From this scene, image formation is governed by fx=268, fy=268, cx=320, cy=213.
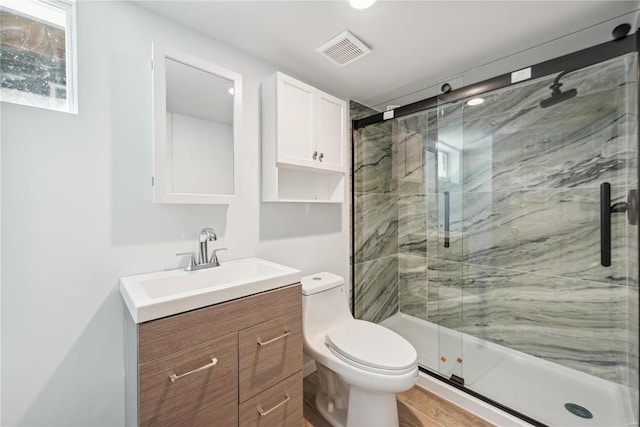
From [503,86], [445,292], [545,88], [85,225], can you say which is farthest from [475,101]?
[85,225]

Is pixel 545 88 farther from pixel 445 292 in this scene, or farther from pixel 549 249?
pixel 445 292

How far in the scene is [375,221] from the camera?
2.58 m

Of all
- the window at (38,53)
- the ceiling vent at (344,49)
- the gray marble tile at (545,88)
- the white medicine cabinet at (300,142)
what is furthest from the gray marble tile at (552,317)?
the window at (38,53)

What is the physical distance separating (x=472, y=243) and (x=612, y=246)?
786 millimetres

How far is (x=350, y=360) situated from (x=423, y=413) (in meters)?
0.71

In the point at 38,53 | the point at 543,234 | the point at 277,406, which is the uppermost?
the point at 38,53

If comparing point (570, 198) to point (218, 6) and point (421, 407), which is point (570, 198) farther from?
point (218, 6)

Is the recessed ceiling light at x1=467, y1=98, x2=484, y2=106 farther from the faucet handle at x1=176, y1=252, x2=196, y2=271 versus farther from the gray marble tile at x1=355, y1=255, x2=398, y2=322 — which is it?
the faucet handle at x1=176, y1=252, x2=196, y2=271

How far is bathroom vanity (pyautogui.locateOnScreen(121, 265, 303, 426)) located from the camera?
2.99 feet

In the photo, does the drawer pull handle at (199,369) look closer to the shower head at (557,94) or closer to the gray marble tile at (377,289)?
the gray marble tile at (377,289)

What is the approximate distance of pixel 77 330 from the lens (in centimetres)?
114

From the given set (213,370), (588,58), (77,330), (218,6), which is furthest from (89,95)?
(588,58)

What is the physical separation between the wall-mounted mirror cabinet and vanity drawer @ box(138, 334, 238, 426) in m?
0.69

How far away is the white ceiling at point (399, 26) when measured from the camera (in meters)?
1.32
